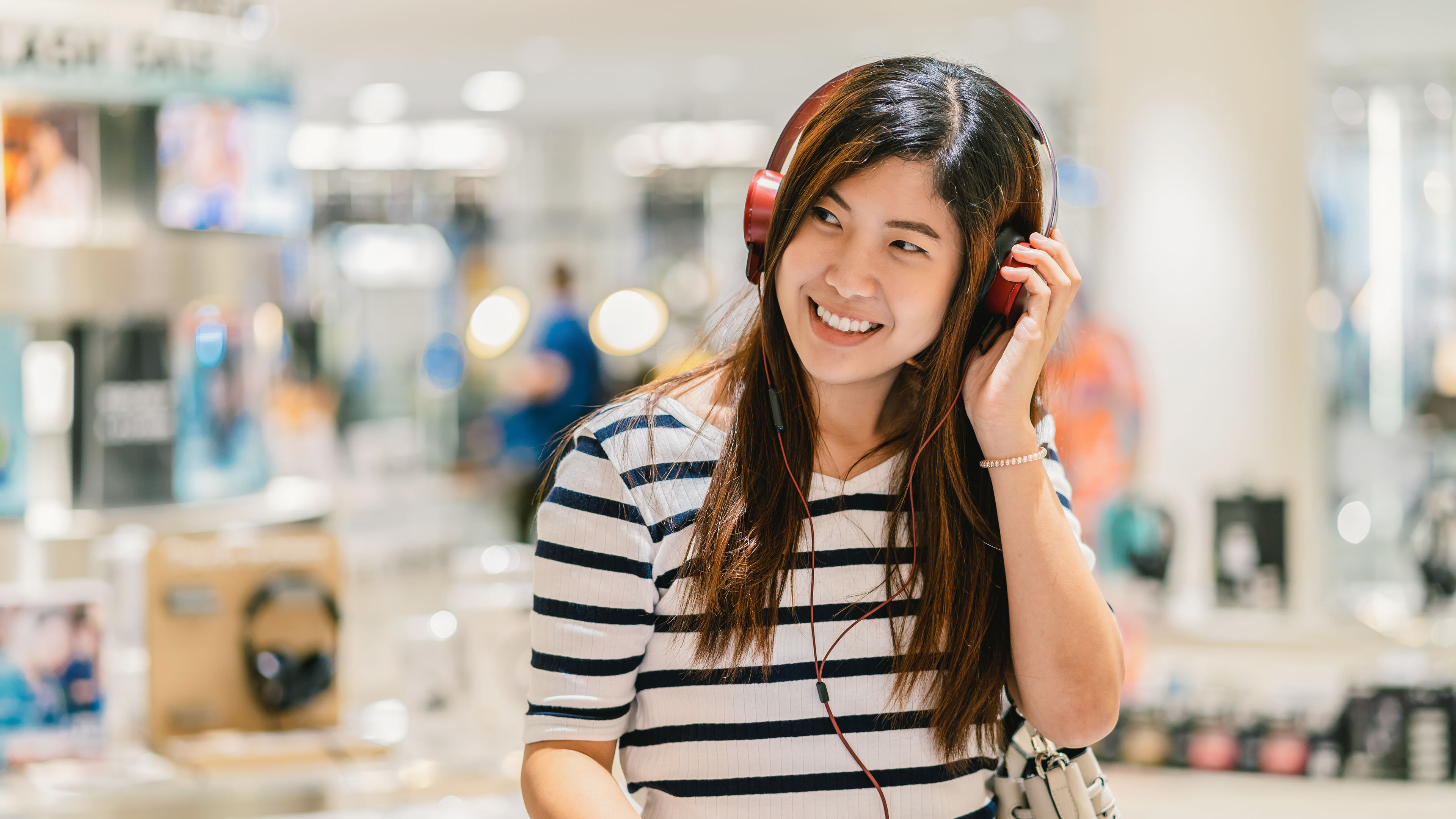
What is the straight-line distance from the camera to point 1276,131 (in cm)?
555

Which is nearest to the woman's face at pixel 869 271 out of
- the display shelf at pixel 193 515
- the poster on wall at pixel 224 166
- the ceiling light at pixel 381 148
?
the display shelf at pixel 193 515

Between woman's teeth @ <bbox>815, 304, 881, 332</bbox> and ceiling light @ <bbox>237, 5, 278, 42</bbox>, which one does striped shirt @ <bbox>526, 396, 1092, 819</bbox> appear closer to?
woman's teeth @ <bbox>815, 304, 881, 332</bbox>

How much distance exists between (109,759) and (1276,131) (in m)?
4.84

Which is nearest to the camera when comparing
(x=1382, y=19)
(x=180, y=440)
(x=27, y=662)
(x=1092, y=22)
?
(x=27, y=662)

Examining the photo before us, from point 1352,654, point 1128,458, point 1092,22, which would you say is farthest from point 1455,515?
point 1092,22

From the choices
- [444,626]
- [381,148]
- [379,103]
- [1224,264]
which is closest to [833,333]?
[444,626]

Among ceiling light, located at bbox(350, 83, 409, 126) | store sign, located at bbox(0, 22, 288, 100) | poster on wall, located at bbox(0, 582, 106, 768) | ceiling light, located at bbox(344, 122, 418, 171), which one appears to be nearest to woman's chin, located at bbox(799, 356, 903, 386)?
poster on wall, located at bbox(0, 582, 106, 768)

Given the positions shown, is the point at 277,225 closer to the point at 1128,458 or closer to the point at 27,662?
the point at 27,662

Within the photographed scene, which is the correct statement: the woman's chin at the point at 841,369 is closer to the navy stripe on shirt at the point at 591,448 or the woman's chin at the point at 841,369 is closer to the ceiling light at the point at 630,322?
the navy stripe on shirt at the point at 591,448

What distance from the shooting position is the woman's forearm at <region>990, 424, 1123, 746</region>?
4.15 feet

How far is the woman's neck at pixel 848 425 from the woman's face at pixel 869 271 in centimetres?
9

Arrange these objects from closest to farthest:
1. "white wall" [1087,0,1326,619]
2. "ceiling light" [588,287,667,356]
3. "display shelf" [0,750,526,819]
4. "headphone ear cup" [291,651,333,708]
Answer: "display shelf" [0,750,526,819] → "headphone ear cup" [291,651,333,708] → "white wall" [1087,0,1326,619] → "ceiling light" [588,287,667,356]

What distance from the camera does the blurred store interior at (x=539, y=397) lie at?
278 cm

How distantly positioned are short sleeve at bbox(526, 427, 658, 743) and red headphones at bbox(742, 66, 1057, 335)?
29cm
